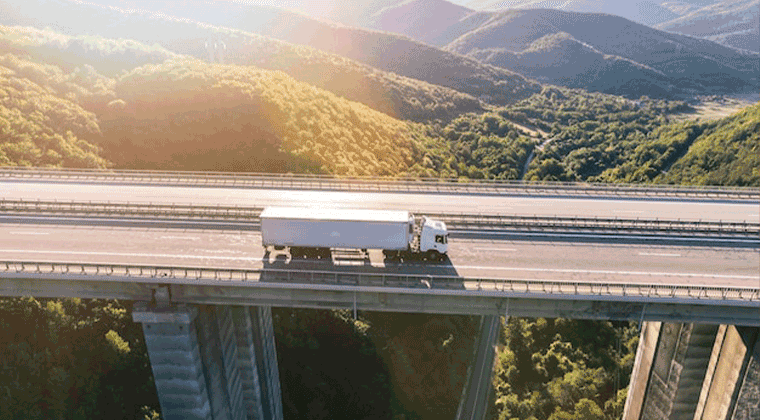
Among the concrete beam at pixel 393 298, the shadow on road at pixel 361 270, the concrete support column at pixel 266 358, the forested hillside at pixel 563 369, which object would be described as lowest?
the forested hillside at pixel 563 369

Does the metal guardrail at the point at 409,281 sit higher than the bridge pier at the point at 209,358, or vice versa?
the metal guardrail at the point at 409,281

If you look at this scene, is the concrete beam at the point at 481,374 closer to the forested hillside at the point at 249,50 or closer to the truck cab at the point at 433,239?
the truck cab at the point at 433,239

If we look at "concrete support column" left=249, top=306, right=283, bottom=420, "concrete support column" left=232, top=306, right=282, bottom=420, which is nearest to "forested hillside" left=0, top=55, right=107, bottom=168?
"concrete support column" left=249, top=306, right=283, bottom=420

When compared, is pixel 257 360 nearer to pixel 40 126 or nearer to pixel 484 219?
A: pixel 484 219

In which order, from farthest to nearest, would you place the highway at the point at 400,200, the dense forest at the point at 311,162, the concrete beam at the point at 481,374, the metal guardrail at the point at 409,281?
1. the concrete beam at the point at 481,374
2. the highway at the point at 400,200
3. the dense forest at the point at 311,162
4. the metal guardrail at the point at 409,281

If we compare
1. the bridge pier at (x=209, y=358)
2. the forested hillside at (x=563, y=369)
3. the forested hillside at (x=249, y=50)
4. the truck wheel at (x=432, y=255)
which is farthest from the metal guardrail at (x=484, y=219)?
the forested hillside at (x=249, y=50)

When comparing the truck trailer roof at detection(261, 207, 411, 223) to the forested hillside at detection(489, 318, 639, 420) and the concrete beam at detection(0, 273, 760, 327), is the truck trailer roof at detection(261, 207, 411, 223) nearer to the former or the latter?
the concrete beam at detection(0, 273, 760, 327)

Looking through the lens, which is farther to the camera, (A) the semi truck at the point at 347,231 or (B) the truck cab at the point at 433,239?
(B) the truck cab at the point at 433,239
